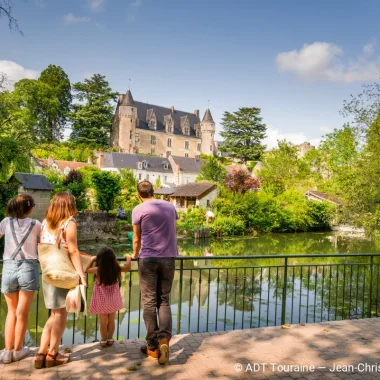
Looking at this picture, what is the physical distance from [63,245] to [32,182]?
2039 cm

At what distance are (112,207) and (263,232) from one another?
47.1ft

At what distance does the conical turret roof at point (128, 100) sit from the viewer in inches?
2724

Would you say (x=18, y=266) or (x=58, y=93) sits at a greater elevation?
(x=58, y=93)

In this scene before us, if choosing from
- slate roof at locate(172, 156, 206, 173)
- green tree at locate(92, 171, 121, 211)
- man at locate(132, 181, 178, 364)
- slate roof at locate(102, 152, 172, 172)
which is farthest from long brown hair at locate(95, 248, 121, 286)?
slate roof at locate(172, 156, 206, 173)

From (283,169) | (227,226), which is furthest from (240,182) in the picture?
(283,169)

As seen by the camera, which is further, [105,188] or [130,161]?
[130,161]

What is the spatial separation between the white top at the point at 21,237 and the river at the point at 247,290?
1.29m

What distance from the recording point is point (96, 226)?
25.9 metres

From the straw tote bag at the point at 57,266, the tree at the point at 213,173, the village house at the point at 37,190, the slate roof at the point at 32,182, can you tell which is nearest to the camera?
the straw tote bag at the point at 57,266

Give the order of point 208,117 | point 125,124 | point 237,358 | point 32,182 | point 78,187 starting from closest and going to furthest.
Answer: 1. point 237,358
2. point 32,182
3. point 78,187
4. point 125,124
5. point 208,117

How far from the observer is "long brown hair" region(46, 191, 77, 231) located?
3691mm

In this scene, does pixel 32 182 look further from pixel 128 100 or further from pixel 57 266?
pixel 128 100

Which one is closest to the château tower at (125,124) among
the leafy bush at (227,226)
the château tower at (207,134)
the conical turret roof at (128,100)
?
the conical turret roof at (128,100)

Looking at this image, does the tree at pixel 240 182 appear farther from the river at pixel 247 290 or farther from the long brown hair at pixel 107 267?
the long brown hair at pixel 107 267
